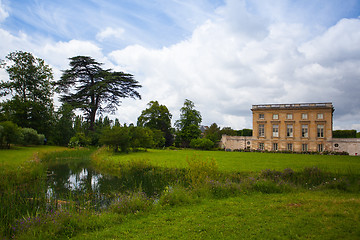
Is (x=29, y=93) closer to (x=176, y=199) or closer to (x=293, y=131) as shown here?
(x=176, y=199)

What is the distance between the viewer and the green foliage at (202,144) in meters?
39.0

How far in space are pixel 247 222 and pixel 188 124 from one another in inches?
1608

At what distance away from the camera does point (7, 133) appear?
1933cm

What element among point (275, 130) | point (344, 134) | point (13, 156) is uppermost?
point (275, 130)

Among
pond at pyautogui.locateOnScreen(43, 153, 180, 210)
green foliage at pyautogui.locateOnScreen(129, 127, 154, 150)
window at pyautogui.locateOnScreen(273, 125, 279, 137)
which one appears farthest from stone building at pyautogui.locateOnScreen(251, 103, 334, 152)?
pond at pyautogui.locateOnScreen(43, 153, 180, 210)

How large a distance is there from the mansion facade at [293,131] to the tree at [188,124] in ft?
19.7

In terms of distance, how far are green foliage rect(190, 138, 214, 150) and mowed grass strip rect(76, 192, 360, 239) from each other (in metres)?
32.4

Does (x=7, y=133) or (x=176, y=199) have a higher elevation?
(x=7, y=133)

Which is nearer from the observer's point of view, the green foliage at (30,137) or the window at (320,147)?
the green foliage at (30,137)

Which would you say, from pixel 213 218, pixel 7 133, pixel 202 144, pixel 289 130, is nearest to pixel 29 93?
pixel 7 133

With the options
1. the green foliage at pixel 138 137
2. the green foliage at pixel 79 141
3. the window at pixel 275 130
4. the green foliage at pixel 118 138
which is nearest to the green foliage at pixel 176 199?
the green foliage at pixel 118 138

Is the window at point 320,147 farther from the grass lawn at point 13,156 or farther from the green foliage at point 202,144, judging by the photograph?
the grass lawn at point 13,156

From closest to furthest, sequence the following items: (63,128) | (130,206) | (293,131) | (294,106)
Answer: (130,206) → (63,128) → (293,131) → (294,106)

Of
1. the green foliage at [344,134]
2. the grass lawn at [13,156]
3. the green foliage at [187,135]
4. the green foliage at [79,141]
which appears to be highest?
the green foliage at [344,134]
